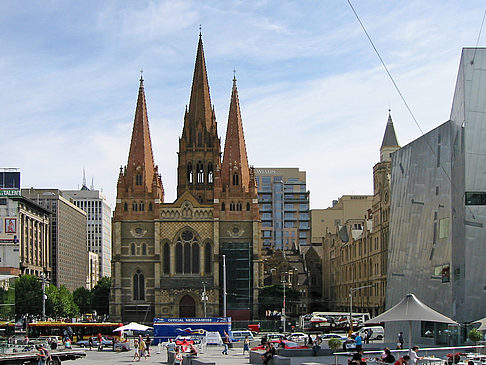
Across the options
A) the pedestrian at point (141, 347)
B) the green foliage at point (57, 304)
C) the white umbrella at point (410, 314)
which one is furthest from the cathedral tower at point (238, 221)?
the white umbrella at point (410, 314)

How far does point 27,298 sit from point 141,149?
22.8 metres

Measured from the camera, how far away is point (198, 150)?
10412 centimetres

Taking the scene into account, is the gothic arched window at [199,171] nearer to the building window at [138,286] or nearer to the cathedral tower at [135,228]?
the cathedral tower at [135,228]

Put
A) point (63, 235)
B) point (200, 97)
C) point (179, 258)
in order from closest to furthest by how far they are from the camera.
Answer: point (179, 258) → point (200, 97) → point (63, 235)

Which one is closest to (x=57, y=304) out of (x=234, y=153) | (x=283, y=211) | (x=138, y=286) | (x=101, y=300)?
(x=138, y=286)

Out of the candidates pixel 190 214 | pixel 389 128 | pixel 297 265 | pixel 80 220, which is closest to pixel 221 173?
pixel 190 214

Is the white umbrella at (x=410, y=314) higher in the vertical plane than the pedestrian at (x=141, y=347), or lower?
higher

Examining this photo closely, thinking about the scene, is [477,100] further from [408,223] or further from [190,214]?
[190,214]

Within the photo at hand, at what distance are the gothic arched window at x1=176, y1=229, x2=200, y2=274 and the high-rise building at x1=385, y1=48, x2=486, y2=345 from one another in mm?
44961

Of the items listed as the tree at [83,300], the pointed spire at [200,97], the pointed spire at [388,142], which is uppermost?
the pointed spire at [200,97]

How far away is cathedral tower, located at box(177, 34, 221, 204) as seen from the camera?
341 feet

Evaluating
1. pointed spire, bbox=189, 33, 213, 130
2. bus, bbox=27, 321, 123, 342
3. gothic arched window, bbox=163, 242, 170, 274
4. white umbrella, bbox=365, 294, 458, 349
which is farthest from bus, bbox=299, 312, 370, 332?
white umbrella, bbox=365, 294, 458, 349

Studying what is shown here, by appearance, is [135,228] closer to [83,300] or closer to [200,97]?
[200,97]

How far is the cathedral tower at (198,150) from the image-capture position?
104 m
